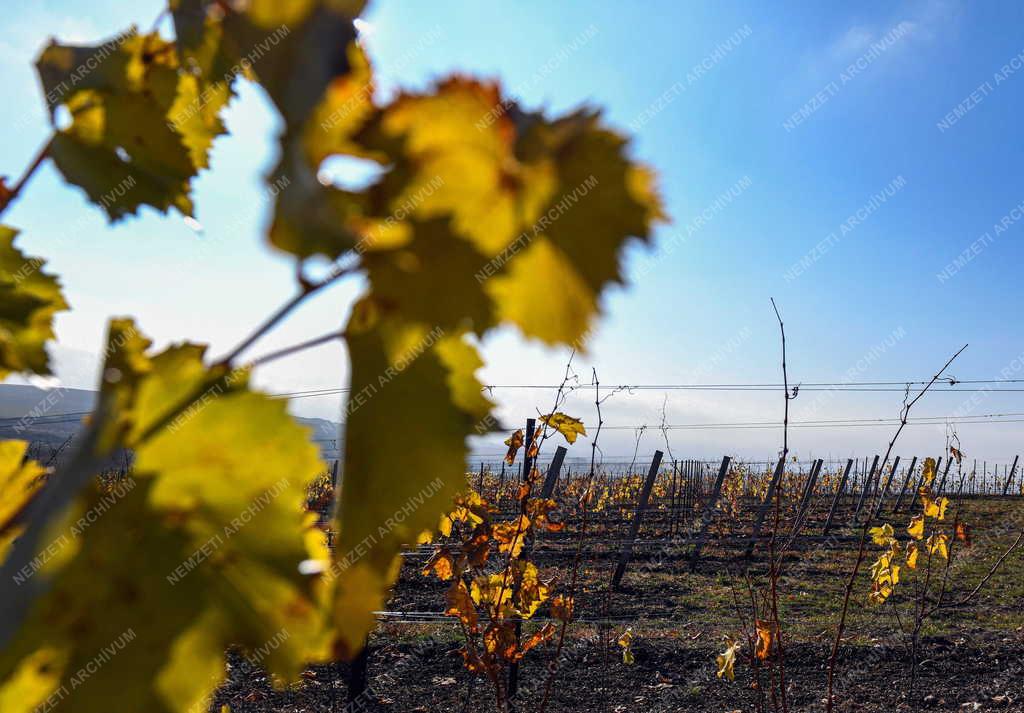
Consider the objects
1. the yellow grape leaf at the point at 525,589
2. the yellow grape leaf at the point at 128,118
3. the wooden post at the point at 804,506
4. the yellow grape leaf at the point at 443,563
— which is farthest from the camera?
the yellow grape leaf at the point at 525,589

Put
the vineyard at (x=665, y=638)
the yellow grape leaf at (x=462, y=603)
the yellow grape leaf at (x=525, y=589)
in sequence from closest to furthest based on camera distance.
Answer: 1. the yellow grape leaf at (x=462, y=603)
2. the yellow grape leaf at (x=525, y=589)
3. the vineyard at (x=665, y=638)

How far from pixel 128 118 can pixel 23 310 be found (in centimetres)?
23

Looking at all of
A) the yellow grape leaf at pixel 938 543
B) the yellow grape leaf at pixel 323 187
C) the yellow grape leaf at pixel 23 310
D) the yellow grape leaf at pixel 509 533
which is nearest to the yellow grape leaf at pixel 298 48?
the yellow grape leaf at pixel 323 187

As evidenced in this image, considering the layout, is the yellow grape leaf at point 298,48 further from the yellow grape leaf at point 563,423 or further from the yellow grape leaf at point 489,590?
the yellow grape leaf at point 489,590

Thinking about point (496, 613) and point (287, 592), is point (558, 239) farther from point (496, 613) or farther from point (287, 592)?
point (496, 613)

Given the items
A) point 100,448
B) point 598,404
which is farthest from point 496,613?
point 100,448

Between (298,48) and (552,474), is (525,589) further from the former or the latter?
(552,474)

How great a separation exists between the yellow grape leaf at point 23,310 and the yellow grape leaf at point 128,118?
0.33 feet

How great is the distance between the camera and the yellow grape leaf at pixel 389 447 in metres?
0.33

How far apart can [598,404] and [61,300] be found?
4.32 metres

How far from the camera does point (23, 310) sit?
674mm

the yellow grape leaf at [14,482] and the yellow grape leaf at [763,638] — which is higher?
the yellow grape leaf at [14,482]

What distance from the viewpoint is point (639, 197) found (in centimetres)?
32

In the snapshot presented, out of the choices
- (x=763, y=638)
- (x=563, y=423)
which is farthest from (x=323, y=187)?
(x=763, y=638)
